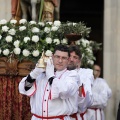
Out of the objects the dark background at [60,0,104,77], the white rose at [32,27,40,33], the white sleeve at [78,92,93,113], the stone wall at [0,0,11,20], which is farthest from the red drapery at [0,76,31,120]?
the dark background at [60,0,104,77]

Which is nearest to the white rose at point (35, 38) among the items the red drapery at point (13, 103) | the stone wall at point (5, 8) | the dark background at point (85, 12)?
the red drapery at point (13, 103)

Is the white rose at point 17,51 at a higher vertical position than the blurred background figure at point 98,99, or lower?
higher

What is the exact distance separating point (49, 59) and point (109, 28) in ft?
12.8

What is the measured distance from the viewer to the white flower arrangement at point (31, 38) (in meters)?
5.63

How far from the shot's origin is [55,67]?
4.02m

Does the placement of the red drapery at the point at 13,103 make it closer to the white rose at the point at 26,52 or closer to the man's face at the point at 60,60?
the white rose at the point at 26,52

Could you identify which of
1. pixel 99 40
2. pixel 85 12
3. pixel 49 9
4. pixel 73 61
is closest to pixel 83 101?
pixel 73 61

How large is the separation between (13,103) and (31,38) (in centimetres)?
91

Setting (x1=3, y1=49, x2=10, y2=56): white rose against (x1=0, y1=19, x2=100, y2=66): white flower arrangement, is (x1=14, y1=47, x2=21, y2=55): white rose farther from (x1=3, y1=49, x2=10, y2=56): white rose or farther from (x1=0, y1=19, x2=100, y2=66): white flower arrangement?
(x1=3, y1=49, x2=10, y2=56): white rose

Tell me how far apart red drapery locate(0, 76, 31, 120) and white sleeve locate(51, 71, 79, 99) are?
1.74 meters

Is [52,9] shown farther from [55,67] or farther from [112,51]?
[55,67]

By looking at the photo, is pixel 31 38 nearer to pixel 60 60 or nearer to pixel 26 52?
pixel 26 52

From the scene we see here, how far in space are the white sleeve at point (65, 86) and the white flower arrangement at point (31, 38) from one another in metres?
1.55

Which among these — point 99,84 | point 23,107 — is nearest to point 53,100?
point 23,107
